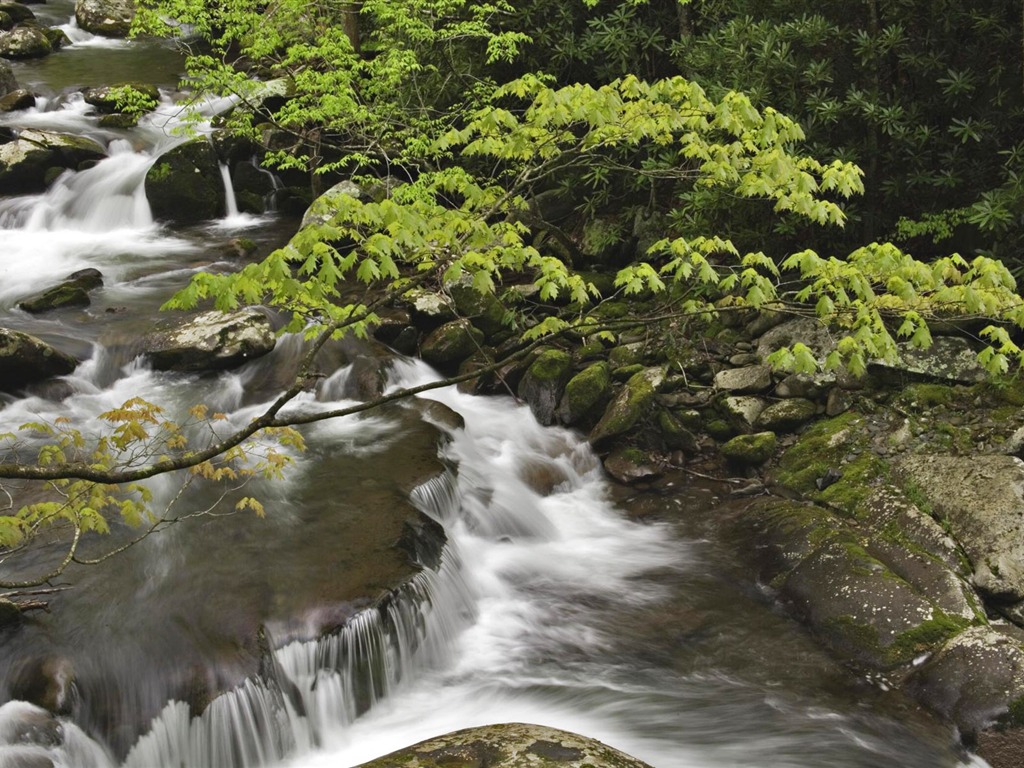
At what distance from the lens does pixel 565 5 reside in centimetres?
1130

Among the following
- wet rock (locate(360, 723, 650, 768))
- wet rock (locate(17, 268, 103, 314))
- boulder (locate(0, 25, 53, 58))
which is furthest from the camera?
A: boulder (locate(0, 25, 53, 58))

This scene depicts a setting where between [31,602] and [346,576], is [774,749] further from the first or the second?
[31,602]

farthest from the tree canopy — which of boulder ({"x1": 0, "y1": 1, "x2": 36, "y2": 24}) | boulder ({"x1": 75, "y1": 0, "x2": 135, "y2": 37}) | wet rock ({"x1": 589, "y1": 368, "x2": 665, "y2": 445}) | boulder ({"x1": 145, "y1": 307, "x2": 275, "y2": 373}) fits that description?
boulder ({"x1": 0, "y1": 1, "x2": 36, "y2": 24})

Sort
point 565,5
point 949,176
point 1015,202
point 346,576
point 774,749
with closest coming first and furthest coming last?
point 774,749 → point 346,576 → point 1015,202 → point 949,176 → point 565,5

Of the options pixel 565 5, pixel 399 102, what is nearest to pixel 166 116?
pixel 399 102

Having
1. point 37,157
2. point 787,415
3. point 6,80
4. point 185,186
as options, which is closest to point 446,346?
point 787,415

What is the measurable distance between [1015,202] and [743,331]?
3.03 meters

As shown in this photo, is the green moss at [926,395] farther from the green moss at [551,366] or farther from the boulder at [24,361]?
the boulder at [24,361]

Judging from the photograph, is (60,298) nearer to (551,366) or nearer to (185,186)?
(185,186)

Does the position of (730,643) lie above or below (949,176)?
below

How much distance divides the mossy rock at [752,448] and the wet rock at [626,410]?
101 centimetres

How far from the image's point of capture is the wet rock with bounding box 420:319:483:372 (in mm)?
10102

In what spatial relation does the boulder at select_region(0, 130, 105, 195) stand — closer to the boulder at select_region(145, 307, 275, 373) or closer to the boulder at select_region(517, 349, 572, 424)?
the boulder at select_region(145, 307, 275, 373)

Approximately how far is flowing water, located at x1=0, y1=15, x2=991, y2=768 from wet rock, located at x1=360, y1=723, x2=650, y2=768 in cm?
143
